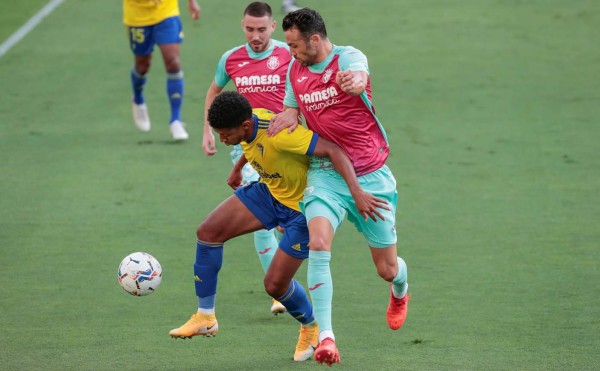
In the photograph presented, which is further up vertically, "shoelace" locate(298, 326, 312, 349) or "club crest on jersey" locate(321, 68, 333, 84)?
"club crest on jersey" locate(321, 68, 333, 84)

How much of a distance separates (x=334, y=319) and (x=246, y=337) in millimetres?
713

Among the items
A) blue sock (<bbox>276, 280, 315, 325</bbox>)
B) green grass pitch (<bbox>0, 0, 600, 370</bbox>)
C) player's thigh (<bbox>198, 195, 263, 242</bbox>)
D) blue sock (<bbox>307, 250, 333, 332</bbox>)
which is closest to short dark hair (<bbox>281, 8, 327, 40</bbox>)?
player's thigh (<bbox>198, 195, 263, 242</bbox>)

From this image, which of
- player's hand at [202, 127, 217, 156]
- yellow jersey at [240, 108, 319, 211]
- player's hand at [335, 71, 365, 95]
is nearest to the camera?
player's hand at [335, 71, 365, 95]

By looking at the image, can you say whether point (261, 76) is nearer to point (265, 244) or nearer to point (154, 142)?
point (265, 244)

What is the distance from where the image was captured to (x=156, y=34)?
12.6 metres

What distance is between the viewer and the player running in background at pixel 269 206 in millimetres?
6652

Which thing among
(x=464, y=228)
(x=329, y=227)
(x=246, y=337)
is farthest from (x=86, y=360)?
(x=464, y=228)

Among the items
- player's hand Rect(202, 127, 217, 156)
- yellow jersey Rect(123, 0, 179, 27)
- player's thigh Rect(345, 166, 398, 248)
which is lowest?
yellow jersey Rect(123, 0, 179, 27)

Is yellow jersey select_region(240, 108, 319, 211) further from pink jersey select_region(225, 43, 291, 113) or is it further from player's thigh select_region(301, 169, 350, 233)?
pink jersey select_region(225, 43, 291, 113)

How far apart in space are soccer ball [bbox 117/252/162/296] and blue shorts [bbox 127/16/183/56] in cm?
575

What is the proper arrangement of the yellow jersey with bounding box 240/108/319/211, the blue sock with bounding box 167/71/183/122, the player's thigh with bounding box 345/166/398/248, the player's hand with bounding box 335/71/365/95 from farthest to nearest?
the blue sock with bounding box 167/71/183/122, the player's thigh with bounding box 345/166/398/248, the yellow jersey with bounding box 240/108/319/211, the player's hand with bounding box 335/71/365/95

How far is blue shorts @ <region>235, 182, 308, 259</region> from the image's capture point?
6.87 metres

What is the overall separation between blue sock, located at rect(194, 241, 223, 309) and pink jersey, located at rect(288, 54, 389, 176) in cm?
105

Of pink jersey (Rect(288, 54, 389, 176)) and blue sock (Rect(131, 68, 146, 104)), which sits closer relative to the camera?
pink jersey (Rect(288, 54, 389, 176))
